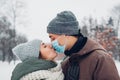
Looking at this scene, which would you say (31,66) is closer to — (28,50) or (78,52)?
(28,50)

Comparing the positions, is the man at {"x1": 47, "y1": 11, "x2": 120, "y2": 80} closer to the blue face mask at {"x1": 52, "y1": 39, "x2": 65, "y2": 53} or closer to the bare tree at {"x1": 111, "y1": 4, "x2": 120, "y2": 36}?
the blue face mask at {"x1": 52, "y1": 39, "x2": 65, "y2": 53}

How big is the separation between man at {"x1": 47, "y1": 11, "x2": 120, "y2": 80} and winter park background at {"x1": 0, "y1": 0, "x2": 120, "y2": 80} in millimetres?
16859

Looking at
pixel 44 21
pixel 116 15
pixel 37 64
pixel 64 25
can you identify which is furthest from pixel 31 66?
pixel 116 15

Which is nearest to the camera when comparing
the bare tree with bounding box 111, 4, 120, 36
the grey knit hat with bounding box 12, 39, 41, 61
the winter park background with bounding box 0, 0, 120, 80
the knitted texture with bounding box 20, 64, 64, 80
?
the knitted texture with bounding box 20, 64, 64, 80

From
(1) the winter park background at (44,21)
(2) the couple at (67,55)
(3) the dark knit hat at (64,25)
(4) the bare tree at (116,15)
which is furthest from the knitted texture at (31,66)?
(4) the bare tree at (116,15)

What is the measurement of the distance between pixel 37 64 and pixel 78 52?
33 cm

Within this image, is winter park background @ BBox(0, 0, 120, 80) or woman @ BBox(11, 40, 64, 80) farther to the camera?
winter park background @ BBox(0, 0, 120, 80)

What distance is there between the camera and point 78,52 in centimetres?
363

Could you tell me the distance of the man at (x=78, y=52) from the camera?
3.51 m

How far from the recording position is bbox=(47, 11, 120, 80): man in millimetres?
3510

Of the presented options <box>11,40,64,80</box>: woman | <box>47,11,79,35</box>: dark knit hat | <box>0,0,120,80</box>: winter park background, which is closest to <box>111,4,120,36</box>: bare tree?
<box>0,0,120,80</box>: winter park background

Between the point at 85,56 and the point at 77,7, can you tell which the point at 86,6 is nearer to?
the point at 77,7

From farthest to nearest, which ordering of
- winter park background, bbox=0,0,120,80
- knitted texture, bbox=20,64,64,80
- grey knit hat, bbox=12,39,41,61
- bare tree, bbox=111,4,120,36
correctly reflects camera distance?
bare tree, bbox=111,4,120,36
winter park background, bbox=0,0,120,80
grey knit hat, bbox=12,39,41,61
knitted texture, bbox=20,64,64,80

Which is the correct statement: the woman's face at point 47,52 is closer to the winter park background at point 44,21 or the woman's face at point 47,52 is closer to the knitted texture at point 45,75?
the knitted texture at point 45,75
